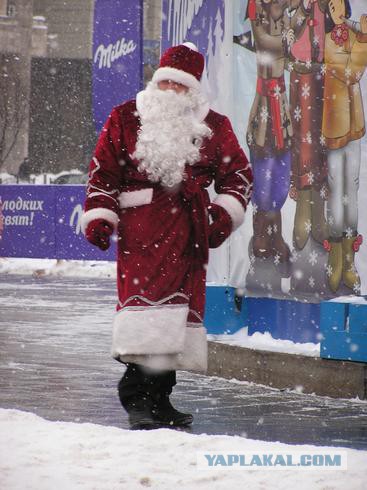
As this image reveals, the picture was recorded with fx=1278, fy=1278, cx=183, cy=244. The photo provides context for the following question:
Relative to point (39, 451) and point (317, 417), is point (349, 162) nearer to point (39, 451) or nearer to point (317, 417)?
point (317, 417)

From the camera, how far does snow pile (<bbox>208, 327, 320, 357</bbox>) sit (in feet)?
25.9

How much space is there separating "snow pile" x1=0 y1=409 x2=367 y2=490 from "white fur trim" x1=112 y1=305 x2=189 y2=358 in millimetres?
562

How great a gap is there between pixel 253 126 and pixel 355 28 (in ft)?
3.86

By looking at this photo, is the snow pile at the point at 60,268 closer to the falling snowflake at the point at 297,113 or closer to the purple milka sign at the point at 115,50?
the purple milka sign at the point at 115,50

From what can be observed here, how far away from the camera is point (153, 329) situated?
6.29 metres

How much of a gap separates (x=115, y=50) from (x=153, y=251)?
25.5ft

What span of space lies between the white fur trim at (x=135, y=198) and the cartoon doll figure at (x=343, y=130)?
6.11ft

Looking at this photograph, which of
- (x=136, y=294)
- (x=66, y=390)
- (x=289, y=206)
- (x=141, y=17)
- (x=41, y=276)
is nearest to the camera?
(x=136, y=294)

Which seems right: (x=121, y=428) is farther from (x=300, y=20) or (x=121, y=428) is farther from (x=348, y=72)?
(x=300, y=20)

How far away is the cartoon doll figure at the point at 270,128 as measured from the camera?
27.4ft

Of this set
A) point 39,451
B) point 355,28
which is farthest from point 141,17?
point 39,451

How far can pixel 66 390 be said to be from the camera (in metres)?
7.68

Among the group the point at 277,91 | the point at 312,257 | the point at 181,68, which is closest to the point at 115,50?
the point at 277,91

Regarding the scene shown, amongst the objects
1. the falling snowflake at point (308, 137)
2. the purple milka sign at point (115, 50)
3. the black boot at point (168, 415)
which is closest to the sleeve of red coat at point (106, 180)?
the black boot at point (168, 415)
